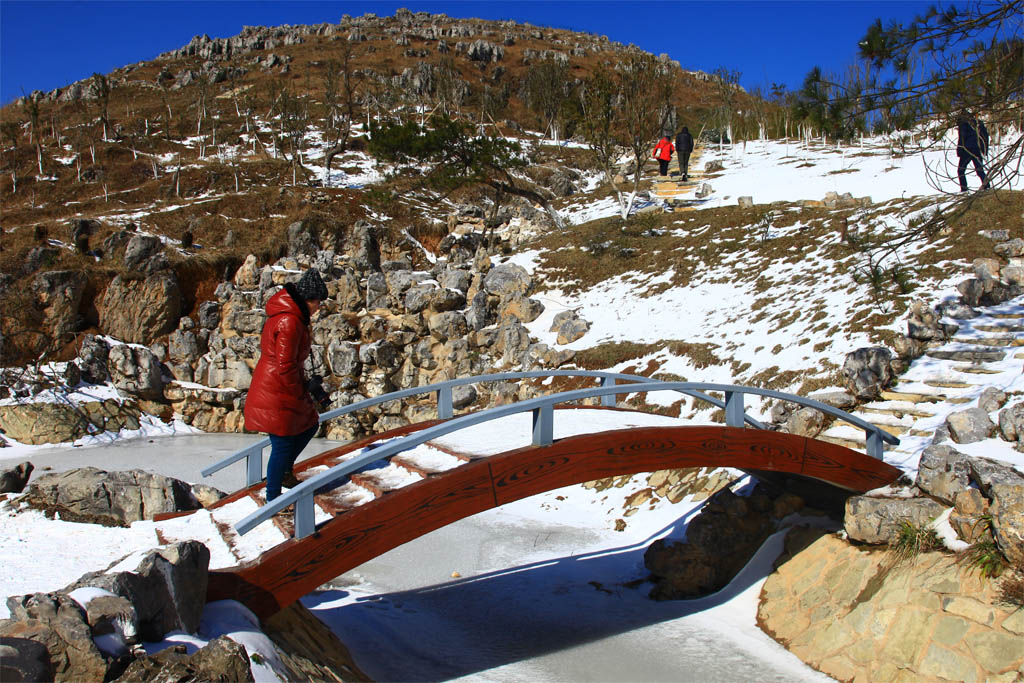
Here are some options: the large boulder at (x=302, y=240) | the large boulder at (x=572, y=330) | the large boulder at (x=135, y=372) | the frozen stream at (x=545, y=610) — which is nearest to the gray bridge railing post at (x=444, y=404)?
the frozen stream at (x=545, y=610)

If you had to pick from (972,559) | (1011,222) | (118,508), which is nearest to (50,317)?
(118,508)

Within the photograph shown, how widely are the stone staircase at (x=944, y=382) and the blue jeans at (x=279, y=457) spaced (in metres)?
6.90

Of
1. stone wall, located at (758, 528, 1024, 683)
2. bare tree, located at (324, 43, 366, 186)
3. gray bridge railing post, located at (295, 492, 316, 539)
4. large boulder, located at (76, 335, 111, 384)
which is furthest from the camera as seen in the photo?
bare tree, located at (324, 43, 366, 186)

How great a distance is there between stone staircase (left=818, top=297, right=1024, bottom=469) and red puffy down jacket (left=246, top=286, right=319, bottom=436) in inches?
276

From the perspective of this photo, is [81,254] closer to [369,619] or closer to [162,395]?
[162,395]

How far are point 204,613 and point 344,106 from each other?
181ft

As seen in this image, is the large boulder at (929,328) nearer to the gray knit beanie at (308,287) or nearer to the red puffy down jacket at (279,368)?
the gray knit beanie at (308,287)

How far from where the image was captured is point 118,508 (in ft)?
19.1

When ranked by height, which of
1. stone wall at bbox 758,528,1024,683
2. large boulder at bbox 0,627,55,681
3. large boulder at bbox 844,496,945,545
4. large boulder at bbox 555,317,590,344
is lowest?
stone wall at bbox 758,528,1024,683

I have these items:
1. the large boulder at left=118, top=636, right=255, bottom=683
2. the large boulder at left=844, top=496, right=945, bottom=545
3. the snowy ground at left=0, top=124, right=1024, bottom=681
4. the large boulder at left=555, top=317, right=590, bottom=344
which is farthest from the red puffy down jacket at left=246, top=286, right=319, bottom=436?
the large boulder at left=555, top=317, right=590, bottom=344

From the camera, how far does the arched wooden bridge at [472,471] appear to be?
4457 millimetres

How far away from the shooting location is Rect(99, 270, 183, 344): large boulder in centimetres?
1998

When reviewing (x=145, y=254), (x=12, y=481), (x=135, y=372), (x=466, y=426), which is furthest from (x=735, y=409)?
(x=145, y=254)

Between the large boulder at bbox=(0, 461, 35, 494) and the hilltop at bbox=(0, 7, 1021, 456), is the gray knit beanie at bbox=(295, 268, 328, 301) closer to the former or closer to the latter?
the large boulder at bbox=(0, 461, 35, 494)
